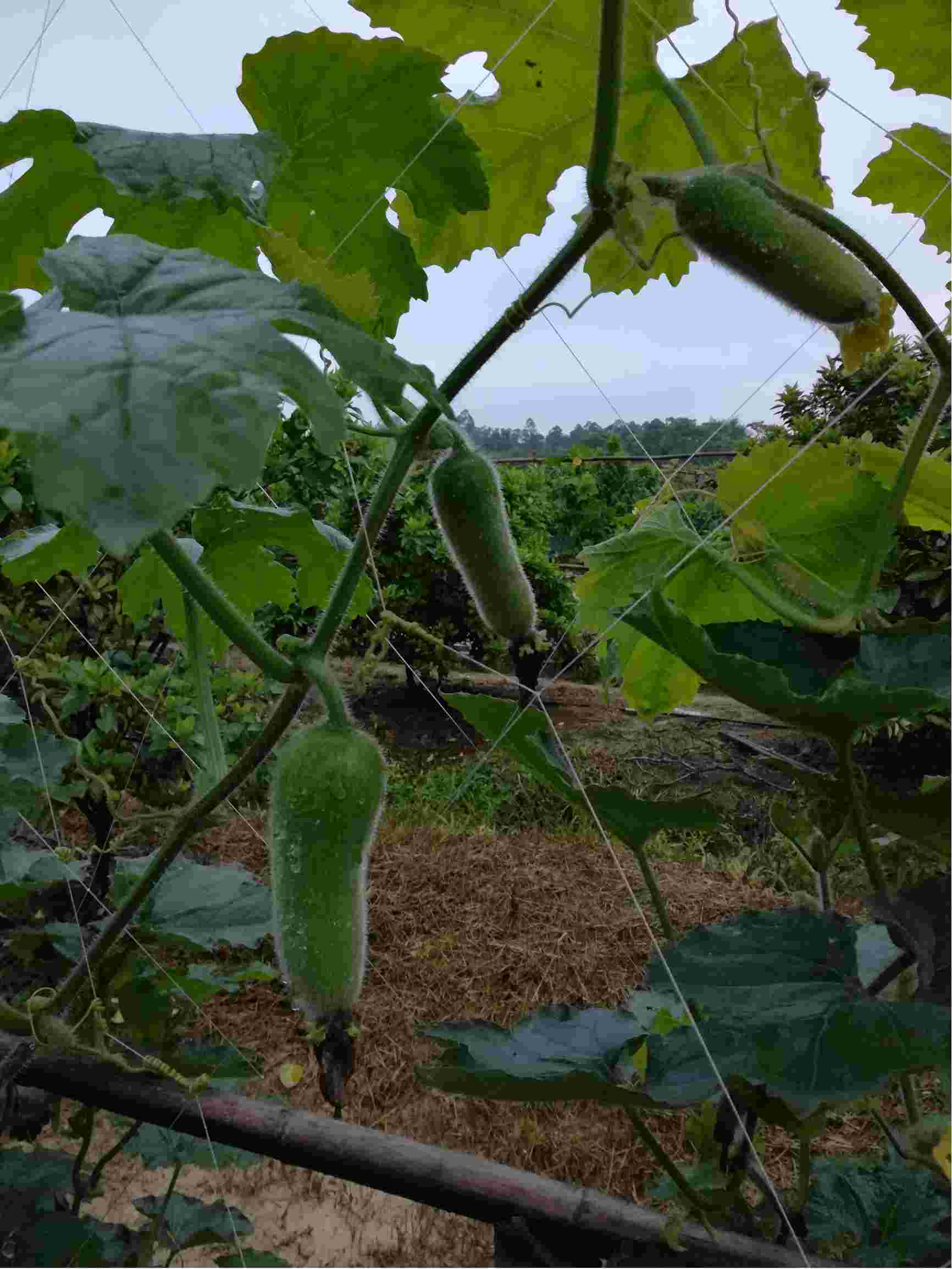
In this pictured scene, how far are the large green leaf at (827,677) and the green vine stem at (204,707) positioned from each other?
32cm

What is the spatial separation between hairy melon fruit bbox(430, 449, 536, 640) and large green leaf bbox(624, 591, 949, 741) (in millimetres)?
157

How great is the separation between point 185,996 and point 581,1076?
468 millimetres

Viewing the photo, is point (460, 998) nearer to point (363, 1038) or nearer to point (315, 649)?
point (363, 1038)

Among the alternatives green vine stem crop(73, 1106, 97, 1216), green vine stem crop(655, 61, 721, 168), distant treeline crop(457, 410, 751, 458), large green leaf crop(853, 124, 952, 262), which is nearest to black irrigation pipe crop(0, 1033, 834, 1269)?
green vine stem crop(73, 1106, 97, 1216)

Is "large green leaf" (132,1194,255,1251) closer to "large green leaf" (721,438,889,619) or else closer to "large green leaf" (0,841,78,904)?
"large green leaf" (0,841,78,904)

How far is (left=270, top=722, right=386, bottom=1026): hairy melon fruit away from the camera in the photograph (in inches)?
22.1

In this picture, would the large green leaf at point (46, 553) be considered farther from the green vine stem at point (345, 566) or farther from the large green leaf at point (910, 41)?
the large green leaf at point (910, 41)

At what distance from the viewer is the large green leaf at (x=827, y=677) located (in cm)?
48

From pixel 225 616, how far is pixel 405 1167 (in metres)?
0.35

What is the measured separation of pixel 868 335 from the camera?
0.61 metres

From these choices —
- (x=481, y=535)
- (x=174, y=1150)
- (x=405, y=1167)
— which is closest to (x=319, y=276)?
(x=481, y=535)

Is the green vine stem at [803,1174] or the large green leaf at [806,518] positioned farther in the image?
the large green leaf at [806,518]

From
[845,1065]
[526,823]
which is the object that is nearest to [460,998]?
[526,823]

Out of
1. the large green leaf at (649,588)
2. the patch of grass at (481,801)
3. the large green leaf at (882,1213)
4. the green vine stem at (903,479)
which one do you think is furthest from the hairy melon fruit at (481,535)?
the patch of grass at (481,801)
